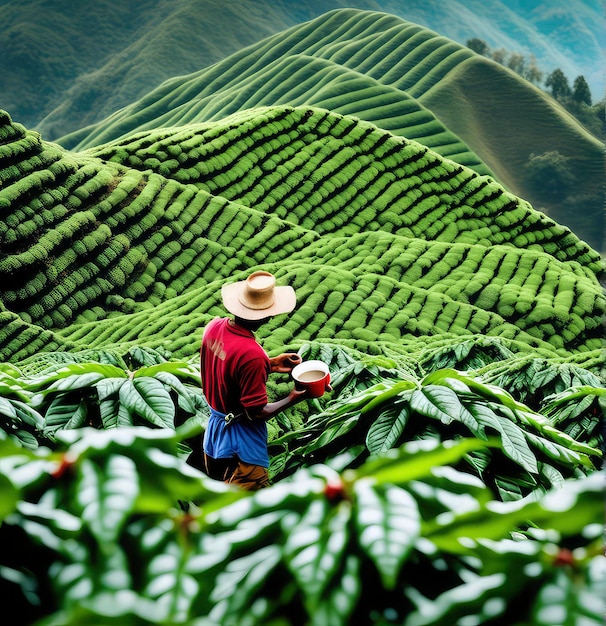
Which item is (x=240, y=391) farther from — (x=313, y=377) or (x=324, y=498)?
(x=324, y=498)

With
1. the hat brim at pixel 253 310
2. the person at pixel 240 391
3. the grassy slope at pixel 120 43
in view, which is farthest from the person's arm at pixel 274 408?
the grassy slope at pixel 120 43

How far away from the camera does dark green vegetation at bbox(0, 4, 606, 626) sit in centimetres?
67

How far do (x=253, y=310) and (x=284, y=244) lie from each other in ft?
25.7

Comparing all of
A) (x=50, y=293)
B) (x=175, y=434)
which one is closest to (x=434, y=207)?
(x=50, y=293)

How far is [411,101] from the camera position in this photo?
31922 millimetres

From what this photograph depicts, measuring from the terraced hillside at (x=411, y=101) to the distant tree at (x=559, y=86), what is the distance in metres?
2.57

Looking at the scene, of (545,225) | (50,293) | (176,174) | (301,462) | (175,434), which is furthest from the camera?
(545,225)

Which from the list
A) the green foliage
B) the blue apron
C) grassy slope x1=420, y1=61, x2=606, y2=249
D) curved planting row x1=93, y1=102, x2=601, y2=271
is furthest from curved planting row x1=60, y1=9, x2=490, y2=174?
the green foliage

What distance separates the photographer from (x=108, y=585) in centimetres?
66

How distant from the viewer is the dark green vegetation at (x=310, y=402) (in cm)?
67

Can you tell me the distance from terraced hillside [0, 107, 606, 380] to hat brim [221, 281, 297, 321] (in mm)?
3460

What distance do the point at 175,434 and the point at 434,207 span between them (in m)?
11.5

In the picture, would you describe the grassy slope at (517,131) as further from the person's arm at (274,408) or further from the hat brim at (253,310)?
the person's arm at (274,408)

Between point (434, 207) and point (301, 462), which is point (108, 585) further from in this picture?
point (434, 207)
